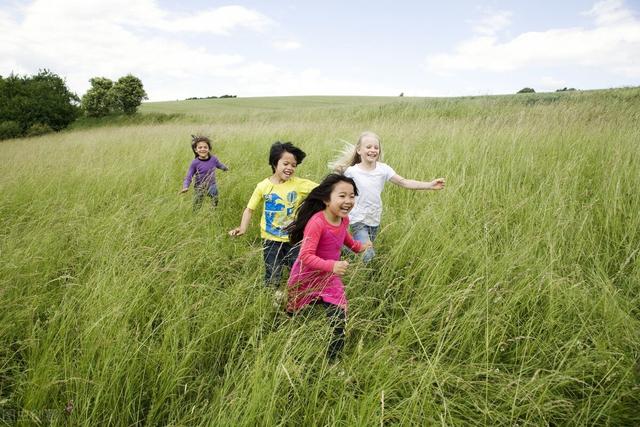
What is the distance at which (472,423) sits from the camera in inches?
57.0

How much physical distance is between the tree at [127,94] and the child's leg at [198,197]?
116ft

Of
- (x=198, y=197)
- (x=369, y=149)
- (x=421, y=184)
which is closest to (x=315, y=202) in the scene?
(x=369, y=149)

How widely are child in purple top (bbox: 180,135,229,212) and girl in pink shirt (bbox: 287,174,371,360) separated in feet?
7.22

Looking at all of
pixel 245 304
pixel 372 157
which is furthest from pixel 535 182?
pixel 245 304

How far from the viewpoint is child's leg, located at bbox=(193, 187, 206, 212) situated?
3.89 m

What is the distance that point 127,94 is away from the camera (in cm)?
3378

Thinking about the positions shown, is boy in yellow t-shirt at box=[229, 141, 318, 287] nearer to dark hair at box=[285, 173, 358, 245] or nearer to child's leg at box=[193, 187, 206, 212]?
dark hair at box=[285, 173, 358, 245]

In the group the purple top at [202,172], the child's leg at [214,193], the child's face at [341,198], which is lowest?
the child's leg at [214,193]

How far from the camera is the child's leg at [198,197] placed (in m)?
3.89

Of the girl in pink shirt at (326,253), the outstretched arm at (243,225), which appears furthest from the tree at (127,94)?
the girl in pink shirt at (326,253)

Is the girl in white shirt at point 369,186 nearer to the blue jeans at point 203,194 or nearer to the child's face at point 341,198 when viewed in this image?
the child's face at point 341,198

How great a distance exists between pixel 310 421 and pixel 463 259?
151cm

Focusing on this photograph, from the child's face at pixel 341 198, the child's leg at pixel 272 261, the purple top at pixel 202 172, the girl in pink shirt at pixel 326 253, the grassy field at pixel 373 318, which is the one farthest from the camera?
the purple top at pixel 202 172

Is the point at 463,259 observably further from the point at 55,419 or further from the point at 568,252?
the point at 55,419
